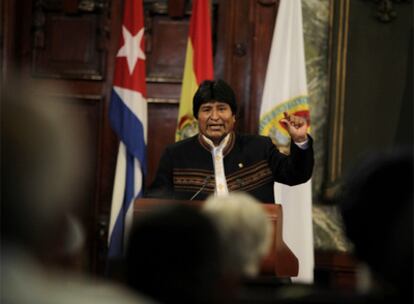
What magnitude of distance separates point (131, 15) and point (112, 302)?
4.86 meters

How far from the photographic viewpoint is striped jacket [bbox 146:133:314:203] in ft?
15.2

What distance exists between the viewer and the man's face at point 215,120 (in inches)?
193

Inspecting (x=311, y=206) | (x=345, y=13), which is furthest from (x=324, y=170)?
(x=345, y=13)

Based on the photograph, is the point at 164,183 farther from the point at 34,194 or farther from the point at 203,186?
the point at 34,194

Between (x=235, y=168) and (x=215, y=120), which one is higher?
(x=215, y=120)

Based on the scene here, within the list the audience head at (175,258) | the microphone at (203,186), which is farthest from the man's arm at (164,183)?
the audience head at (175,258)

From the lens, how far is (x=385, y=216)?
6.08 ft

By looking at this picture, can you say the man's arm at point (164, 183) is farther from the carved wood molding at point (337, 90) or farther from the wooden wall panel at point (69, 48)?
the wooden wall panel at point (69, 48)

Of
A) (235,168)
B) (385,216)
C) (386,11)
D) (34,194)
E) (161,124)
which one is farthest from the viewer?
(161,124)

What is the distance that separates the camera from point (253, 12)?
647 centimetres

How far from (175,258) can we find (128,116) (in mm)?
4447

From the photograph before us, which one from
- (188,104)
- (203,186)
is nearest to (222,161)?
(203,186)

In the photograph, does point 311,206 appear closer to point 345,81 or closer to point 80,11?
point 345,81

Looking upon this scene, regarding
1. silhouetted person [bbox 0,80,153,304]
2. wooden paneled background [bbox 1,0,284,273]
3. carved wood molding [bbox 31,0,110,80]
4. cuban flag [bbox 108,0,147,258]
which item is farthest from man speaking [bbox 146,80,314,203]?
silhouetted person [bbox 0,80,153,304]
